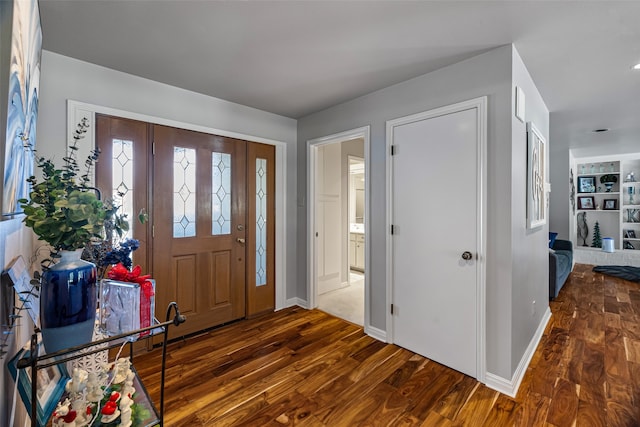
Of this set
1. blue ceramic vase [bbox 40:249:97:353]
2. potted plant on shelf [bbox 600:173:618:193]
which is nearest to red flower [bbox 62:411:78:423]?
blue ceramic vase [bbox 40:249:97:353]

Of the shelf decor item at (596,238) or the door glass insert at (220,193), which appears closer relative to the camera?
the door glass insert at (220,193)

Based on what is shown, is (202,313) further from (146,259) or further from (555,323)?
(555,323)

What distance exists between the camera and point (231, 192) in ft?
10.5

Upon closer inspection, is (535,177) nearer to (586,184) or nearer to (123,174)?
(123,174)

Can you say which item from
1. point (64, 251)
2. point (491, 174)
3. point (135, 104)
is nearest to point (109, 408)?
point (64, 251)

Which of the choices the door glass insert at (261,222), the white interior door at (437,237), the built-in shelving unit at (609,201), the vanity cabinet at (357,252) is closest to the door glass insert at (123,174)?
the door glass insert at (261,222)

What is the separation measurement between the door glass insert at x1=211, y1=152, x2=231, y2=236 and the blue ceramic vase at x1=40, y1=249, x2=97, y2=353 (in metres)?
2.21

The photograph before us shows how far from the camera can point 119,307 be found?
3.36 feet

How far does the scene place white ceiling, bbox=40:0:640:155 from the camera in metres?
1.69

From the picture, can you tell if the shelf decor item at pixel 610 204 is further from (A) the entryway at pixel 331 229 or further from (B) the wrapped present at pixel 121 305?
(B) the wrapped present at pixel 121 305

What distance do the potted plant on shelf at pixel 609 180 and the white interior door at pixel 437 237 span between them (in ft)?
21.7

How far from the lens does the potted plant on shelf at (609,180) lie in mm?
6349

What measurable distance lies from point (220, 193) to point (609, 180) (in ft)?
26.5

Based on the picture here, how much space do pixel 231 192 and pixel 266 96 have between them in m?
1.07
